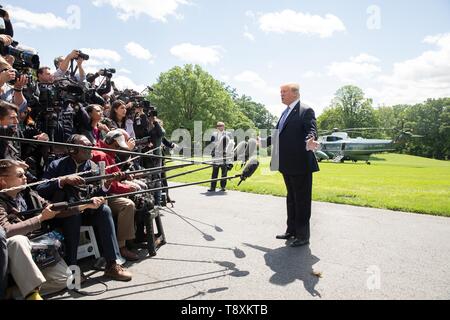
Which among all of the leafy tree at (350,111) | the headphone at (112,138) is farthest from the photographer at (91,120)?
the leafy tree at (350,111)

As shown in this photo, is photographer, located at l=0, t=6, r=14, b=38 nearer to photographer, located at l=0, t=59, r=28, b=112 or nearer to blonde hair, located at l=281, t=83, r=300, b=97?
photographer, located at l=0, t=59, r=28, b=112

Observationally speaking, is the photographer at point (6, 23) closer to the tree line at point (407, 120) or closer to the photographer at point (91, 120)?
the photographer at point (91, 120)

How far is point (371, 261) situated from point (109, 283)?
330 centimetres

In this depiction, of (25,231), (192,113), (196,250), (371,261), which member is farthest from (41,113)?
(192,113)

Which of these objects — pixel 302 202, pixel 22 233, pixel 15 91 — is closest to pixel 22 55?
pixel 15 91

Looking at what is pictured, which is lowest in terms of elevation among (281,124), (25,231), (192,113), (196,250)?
(196,250)

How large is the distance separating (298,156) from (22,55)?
4.28 metres

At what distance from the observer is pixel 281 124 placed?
540cm

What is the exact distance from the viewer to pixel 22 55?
477 centimetres

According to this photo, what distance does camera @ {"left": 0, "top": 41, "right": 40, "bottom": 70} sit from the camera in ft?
14.9

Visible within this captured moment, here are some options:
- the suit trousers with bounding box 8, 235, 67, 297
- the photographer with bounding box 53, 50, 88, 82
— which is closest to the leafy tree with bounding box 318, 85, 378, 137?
the photographer with bounding box 53, 50, 88, 82

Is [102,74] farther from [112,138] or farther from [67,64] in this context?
[112,138]

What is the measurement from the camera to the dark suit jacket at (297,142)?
16.6ft
